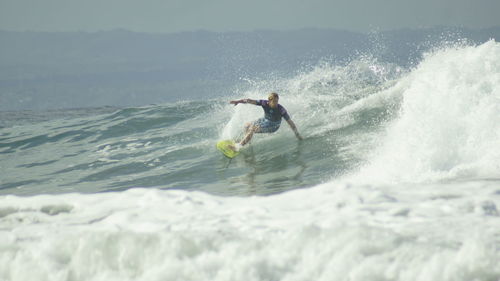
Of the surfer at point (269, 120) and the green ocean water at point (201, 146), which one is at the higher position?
the surfer at point (269, 120)

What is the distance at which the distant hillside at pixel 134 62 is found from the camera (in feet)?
403

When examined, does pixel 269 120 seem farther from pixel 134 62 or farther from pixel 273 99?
pixel 134 62

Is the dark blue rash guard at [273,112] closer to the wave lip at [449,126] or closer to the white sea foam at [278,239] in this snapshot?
the wave lip at [449,126]

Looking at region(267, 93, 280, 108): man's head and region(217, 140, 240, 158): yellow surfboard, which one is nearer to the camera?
region(217, 140, 240, 158): yellow surfboard

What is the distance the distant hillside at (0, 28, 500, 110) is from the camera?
403 feet

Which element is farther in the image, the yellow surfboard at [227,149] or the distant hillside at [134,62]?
the distant hillside at [134,62]

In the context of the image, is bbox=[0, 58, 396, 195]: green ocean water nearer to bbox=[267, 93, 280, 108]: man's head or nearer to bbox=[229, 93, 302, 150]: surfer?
bbox=[229, 93, 302, 150]: surfer

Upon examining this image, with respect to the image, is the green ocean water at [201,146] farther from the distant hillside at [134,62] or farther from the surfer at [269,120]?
the distant hillside at [134,62]

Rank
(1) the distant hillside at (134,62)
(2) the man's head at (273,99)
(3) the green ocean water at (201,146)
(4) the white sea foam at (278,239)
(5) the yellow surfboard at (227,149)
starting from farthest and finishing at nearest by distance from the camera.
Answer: (1) the distant hillside at (134,62) < (2) the man's head at (273,99) < (5) the yellow surfboard at (227,149) < (3) the green ocean water at (201,146) < (4) the white sea foam at (278,239)

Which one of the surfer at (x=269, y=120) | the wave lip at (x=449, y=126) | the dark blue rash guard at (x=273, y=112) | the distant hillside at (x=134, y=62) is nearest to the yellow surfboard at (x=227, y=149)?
the surfer at (x=269, y=120)

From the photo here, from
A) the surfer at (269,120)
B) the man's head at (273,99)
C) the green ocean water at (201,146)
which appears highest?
the man's head at (273,99)

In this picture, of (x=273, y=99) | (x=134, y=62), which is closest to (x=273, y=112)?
(x=273, y=99)

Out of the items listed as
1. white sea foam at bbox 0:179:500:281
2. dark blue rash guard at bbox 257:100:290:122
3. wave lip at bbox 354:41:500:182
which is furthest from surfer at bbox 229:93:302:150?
white sea foam at bbox 0:179:500:281

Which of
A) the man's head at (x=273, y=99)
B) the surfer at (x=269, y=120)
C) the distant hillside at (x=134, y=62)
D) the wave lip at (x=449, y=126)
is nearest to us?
the wave lip at (x=449, y=126)
